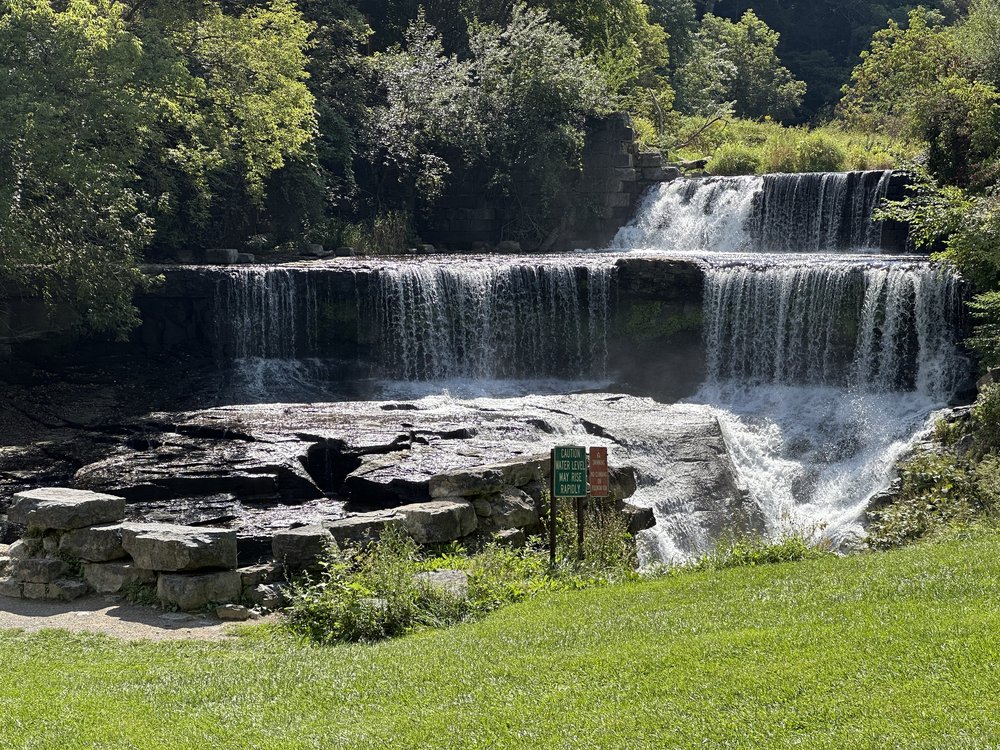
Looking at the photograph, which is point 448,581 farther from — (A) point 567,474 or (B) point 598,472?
(B) point 598,472

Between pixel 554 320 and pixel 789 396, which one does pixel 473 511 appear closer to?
pixel 789 396

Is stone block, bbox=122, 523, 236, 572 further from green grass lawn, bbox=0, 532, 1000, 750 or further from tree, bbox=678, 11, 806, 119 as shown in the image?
tree, bbox=678, 11, 806, 119

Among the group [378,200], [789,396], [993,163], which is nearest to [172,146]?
[378,200]

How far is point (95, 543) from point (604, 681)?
5.54 m

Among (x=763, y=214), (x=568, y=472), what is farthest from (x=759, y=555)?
(x=763, y=214)

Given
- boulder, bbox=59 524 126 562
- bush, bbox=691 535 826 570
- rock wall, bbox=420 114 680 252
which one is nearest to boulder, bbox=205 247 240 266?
rock wall, bbox=420 114 680 252

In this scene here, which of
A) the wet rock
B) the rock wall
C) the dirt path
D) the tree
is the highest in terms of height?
the tree

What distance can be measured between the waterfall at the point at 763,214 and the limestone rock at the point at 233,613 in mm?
18974

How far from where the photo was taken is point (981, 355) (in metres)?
19.1

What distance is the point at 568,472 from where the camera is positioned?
10.3 m

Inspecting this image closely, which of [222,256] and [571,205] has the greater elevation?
[571,205]

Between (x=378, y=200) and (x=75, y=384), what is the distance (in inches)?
480

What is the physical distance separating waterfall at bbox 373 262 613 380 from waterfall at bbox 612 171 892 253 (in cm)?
613

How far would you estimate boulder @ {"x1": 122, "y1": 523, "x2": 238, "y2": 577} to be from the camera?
383 inches
